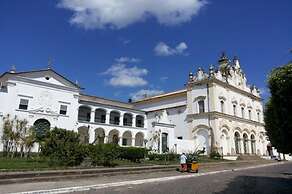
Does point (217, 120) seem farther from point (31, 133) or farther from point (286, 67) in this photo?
point (286, 67)

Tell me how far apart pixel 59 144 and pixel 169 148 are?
1854cm

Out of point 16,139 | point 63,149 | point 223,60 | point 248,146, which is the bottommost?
point 63,149

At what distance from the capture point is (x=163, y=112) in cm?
3781

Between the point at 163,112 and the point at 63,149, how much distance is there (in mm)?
21760

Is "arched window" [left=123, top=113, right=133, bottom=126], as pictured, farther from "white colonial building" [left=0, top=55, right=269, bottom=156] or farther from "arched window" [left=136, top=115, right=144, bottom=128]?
"arched window" [left=136, top=115, right=144, bottom=128]

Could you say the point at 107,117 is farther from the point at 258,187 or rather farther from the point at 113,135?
the point at 258,187

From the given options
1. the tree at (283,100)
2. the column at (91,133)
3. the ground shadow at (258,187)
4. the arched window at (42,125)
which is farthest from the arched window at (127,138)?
the tree at (283,100)

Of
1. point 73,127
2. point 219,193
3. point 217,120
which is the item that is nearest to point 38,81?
point 73,127

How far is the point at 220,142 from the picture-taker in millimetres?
37406

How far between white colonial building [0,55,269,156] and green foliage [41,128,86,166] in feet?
27.3

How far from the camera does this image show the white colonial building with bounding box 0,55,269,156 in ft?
99.6

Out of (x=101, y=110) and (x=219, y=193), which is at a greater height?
(x=101, y=110)

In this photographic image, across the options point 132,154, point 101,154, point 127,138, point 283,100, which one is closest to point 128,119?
point 127,138

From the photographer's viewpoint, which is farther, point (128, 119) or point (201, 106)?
point (128, 119)
